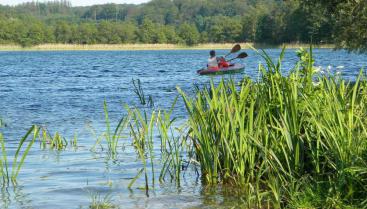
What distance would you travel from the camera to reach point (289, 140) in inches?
245

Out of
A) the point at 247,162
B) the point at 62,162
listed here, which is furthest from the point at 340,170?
the point at 62,162

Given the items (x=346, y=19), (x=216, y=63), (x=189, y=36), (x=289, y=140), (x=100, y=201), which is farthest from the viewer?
(x=189, y=36)

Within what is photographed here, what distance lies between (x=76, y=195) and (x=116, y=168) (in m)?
1.60

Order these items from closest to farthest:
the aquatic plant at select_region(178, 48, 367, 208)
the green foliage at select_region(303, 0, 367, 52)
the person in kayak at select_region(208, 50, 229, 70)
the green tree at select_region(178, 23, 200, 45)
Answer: the aquatic plant at select_region(178, 48, 367, 208) < the green foliage at select_region(303, 0, 367, 52) < the person in kayak at select_region(208, 50, 229, 70) < the green tree at select_region(178, 23, 200, 45)

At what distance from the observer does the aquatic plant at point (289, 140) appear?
5699mm

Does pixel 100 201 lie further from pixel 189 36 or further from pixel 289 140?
pixel 189 36

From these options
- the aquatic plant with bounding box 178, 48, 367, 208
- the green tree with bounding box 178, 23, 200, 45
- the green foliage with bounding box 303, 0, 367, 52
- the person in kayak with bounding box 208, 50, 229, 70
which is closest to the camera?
the aquatic plant with bounding box 178, 48, 367, 208

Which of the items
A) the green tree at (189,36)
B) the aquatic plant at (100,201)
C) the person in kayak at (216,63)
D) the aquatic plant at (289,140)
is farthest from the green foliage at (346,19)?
the green tree at (189,36)

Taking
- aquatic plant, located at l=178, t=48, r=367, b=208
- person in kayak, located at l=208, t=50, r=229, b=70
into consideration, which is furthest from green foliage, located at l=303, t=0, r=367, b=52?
aquatic plant, located at l=178, t=48, r=367, b=208

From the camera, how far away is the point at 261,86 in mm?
7012

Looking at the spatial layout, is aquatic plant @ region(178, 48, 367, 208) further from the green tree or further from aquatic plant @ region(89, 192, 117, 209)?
the green tree

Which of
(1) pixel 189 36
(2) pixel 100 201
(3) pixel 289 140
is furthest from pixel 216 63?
(1) pixel 189 36

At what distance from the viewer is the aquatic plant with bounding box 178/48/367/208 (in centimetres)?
570

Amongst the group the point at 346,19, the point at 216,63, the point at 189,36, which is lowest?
the point at 189,36
